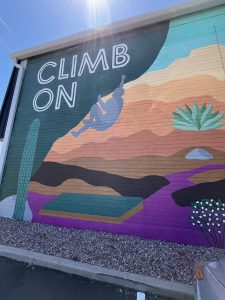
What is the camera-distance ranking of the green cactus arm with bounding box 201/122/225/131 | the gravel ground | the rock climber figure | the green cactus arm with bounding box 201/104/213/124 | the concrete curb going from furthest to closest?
the rock climber figure
the green cactus arm with bounding box 201/104/213/124
the green cactus arm with bounding box 201/122/225/131
the gravel ground
the concrete curb

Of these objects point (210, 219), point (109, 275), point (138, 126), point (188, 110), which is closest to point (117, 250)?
point (109, 275)

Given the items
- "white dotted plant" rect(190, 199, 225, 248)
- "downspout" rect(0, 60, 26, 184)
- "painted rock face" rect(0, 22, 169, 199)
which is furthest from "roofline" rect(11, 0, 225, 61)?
"white dotted plant" rect(190, 199, 225, 248)

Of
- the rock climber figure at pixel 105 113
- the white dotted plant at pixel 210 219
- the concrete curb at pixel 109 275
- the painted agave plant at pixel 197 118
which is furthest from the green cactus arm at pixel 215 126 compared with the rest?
the concrete curb at pixel 109 275

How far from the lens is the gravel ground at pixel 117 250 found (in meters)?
3.66

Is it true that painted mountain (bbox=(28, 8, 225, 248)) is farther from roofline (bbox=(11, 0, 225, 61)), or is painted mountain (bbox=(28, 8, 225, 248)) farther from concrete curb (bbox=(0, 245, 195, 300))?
concrete curb (bbox=(0, 245, 195, 300))

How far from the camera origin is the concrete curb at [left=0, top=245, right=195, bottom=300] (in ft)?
10.1

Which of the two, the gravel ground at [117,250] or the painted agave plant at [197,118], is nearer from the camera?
the gravel ground at [117,250]

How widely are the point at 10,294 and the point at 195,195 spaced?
3.75 meters

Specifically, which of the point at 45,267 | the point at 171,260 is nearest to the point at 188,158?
the point at 171,260

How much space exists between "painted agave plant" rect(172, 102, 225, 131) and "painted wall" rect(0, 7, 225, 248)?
22mm

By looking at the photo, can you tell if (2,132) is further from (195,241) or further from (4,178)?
(195,241)

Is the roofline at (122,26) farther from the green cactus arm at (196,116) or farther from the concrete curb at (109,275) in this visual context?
the concrete curb at (109,275)

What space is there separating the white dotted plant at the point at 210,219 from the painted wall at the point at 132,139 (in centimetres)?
2

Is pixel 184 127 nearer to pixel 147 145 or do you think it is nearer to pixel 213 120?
pixel 213 120
